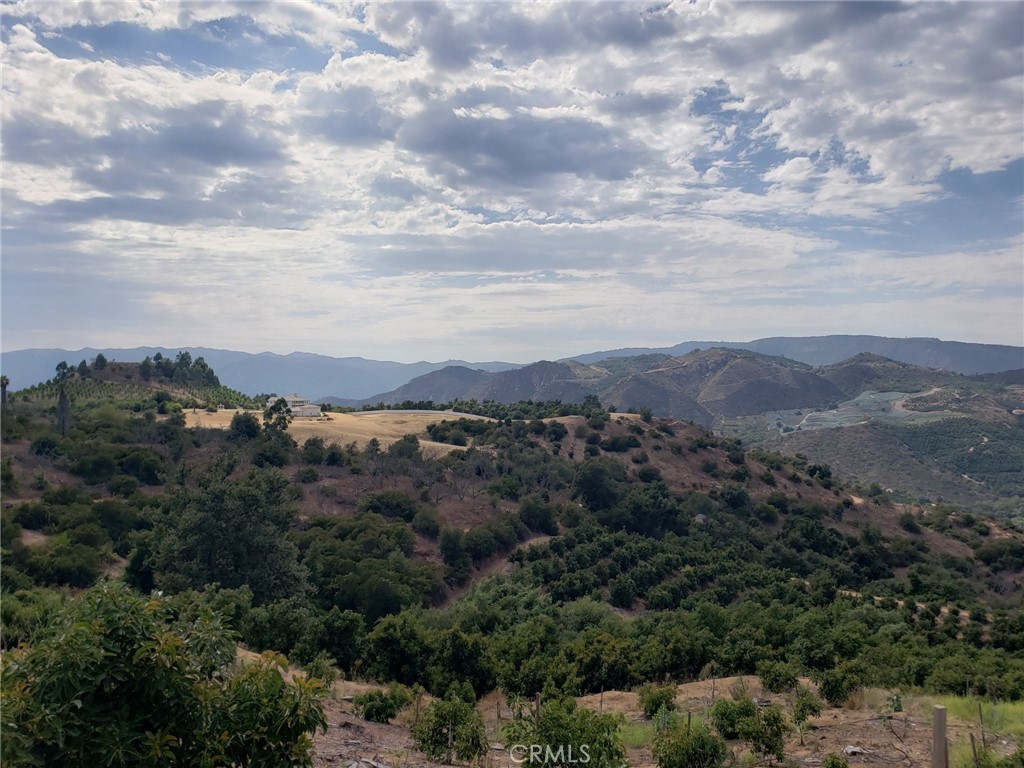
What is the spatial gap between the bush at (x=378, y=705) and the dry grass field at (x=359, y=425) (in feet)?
142

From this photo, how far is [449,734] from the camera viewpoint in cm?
1031

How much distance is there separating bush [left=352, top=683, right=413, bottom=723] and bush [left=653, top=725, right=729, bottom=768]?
5.92 metres

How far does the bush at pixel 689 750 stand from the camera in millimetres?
9297

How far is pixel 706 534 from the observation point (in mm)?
46562

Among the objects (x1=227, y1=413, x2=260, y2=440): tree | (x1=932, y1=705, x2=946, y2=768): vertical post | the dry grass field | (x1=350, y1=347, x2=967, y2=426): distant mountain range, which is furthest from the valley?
(x1=350, y1=347, x2=967, y2=426): distant mountain range

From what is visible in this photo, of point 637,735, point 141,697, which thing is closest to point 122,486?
point 637,735

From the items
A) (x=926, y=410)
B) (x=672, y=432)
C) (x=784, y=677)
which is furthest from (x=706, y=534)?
(x=926, y=410)

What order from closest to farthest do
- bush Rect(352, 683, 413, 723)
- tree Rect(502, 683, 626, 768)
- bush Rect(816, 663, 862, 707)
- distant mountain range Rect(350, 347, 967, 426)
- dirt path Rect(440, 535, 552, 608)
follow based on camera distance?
tree Rect(502, 683, 626, 768)
bush Rect(352, 683, 413, 723)
bush Rect(816, 663, 862, 707)
dirt path Rect(440, 535, 552, 608)
distant mountain range Rect(350, 347, 967, 426)

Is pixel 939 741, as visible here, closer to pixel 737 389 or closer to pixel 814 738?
pixel 814 738

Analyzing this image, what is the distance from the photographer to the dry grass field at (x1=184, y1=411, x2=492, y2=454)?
57.3 m

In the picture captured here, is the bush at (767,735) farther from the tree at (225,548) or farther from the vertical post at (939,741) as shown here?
the tree at (225,548)

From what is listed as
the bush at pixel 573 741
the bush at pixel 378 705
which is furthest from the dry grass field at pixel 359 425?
the bush at pixel 573 741

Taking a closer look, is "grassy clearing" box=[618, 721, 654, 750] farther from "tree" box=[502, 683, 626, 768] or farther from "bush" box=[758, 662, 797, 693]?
"tree" box=[502, 683, 626, 768]

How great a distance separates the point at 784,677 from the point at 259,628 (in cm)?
A: 1394
